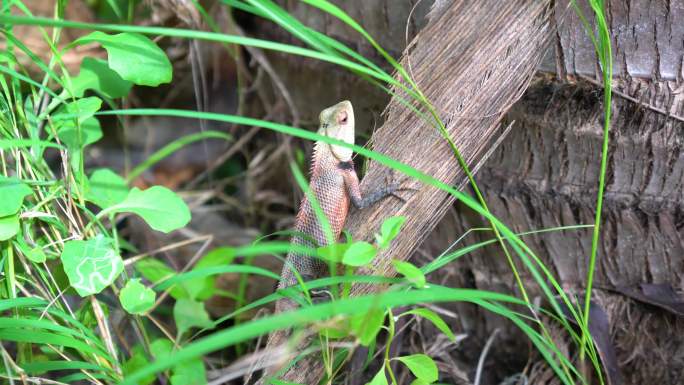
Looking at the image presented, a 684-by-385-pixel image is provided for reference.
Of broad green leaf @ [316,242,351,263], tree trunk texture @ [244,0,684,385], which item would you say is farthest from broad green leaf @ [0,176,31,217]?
tree trunk texture @ [244,0,684,385]

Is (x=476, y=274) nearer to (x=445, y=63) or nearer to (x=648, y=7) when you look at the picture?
(x=445, y=63)

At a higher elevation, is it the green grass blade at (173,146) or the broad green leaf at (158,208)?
the broad green leaf at (158,208)

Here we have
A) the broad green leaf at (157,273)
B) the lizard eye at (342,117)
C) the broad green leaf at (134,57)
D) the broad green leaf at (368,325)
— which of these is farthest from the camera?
the broad green leaf at (157,273)

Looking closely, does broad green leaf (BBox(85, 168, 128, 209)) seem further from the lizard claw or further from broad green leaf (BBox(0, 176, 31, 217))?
the lizard claw

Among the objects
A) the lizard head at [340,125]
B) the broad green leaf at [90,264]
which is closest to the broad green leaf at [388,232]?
the broad green leaf at [90,264]

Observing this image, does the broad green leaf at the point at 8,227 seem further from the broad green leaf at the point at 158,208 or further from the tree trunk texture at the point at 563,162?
the tree trunk texture at the point at 563,162

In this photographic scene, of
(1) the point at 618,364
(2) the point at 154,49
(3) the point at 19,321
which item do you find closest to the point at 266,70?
(2) the point at 154,49

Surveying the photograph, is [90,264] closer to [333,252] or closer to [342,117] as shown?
[333,252]
